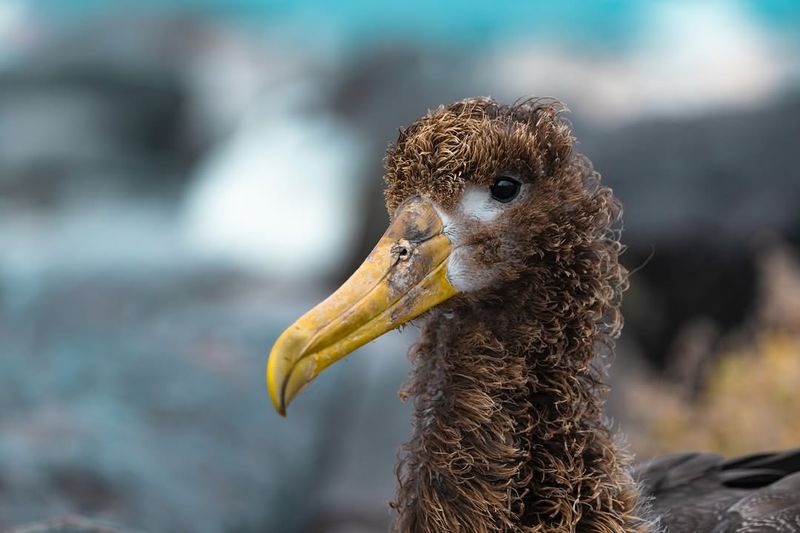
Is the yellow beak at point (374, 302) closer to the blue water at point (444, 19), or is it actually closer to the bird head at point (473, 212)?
the bird head at point (473, 212)

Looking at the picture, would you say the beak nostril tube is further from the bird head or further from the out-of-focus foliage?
the out-of-focus foliage

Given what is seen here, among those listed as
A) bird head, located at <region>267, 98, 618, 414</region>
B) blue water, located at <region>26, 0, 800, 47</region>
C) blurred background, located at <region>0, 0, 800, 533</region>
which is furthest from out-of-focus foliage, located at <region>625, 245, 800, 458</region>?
blue water, located at <region>26, 0, 800, 47</region>

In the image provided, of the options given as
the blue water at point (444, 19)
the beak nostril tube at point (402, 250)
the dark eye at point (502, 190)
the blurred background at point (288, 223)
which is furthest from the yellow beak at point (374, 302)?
the blue water at point (444, 19)

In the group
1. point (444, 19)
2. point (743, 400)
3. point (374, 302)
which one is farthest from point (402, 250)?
point (444, 19)

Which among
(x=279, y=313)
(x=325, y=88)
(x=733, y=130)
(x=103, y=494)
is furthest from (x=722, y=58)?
(x=103, y=494)

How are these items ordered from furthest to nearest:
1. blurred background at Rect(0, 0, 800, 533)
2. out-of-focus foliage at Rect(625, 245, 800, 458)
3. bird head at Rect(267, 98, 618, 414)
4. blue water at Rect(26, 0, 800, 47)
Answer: blue water at Rect(26, 0, 800, 47)
out-of-focus foliage at Rect(625, 245, 800, 458)
blurred background at Rect(0, 0, 800, 533)
bird head at Rect(267, 98, 618, 414)

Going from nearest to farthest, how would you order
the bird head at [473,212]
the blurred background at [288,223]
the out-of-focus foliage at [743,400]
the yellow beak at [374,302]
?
the yellow beak at [374,302], the bird head at [473,212], the blurred background at [288,223], the out-of-focus foliage at [743,400]

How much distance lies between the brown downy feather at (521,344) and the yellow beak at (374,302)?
8 centimetres

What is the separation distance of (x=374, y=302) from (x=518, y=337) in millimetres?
369

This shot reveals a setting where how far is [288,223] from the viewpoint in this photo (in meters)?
12.2

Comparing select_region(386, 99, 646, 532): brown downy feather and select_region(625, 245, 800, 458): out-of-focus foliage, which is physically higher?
select_region(625, 245, 800, 458): out-of-focus foliage

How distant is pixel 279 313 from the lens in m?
6.34

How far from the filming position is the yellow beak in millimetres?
2193

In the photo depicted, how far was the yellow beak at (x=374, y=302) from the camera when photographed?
2.19 metres
